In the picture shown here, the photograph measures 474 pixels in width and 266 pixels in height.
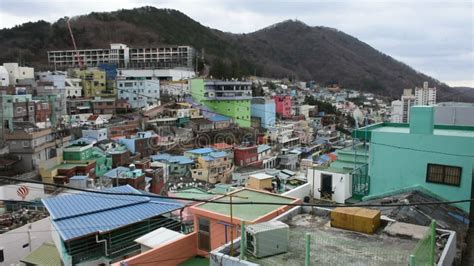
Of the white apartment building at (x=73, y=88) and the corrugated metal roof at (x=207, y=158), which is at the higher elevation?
the white apartment building at (x=73, y=88)

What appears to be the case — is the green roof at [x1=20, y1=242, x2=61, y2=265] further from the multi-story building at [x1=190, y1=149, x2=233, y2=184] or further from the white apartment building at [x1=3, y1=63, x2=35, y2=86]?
the white apartment building at [x1=3, y1=63, x2=35, y2=86]

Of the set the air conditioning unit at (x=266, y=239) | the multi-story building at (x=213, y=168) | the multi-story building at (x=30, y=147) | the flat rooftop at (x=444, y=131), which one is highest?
the flat rooftop at (x=444, y=131)

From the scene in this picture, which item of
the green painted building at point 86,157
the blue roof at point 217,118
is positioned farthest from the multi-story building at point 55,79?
the green painted building at point 86,157

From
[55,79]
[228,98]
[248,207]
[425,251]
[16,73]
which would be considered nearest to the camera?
[425,251]

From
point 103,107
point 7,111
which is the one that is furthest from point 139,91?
point 7,111

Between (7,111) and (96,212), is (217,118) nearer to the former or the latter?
(7,111)

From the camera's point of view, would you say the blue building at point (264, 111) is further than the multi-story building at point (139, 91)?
Yes

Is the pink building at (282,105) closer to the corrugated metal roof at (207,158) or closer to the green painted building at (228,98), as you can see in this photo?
the green painted building at (228,98)

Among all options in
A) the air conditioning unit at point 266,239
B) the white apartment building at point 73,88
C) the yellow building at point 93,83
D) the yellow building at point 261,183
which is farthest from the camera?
the yellow building at point 93,83
